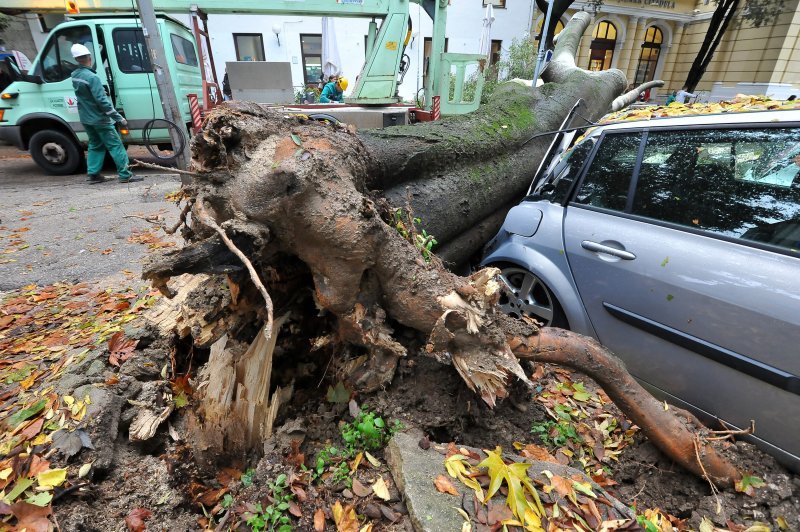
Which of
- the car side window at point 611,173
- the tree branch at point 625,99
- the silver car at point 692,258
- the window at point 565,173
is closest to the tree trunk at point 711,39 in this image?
the tree branch at point 625,99

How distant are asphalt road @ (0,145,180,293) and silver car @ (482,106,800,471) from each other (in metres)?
2.98

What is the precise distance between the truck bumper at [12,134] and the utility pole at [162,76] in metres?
3.42

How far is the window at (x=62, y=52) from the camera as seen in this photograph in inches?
304

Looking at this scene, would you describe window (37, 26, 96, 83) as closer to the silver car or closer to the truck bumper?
the truck bumper

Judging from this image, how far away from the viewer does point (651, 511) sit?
1.84m

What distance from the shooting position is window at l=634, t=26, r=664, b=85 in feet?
74.5

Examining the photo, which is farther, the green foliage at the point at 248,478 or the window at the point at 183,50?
the window at the point at 183,50

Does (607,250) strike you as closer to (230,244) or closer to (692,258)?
(692,258)

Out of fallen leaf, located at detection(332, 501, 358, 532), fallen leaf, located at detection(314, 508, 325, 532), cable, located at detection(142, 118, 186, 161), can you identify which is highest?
cable, located at detection(142, 118, 186, 161)

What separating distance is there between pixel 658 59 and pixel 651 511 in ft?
93.2

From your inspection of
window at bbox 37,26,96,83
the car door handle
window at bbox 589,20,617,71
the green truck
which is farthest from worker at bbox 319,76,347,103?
window at bbox 589,20,617,71

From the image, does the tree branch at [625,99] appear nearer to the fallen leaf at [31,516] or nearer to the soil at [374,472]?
the soil at [374,472]

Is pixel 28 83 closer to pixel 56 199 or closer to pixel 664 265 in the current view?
pixel 56 199

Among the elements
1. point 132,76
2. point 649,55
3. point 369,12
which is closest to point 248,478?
point 369,12
